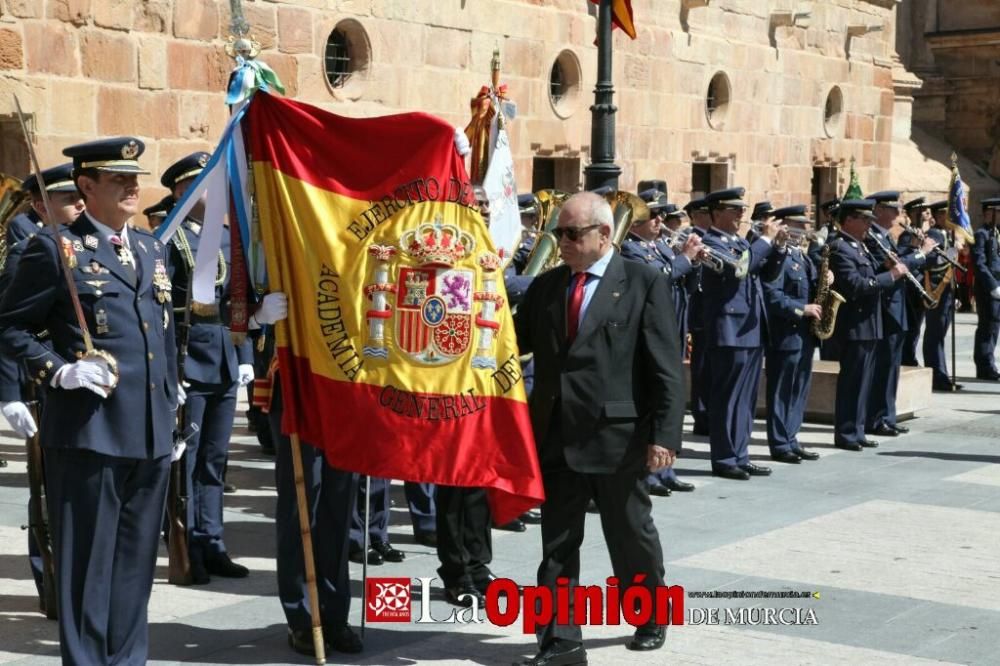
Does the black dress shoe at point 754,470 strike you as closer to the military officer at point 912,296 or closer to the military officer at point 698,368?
the military officer at point 698,368

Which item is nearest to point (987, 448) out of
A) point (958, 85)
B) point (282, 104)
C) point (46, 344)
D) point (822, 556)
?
point (822, 556)

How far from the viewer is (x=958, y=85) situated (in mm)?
34938

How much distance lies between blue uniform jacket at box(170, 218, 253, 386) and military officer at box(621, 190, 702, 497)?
2953 mm

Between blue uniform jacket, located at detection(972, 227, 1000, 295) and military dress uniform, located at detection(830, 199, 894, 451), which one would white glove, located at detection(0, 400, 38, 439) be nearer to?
military dress uniform, located at detection(830, 199, 894, 451)

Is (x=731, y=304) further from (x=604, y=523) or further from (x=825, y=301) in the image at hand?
(x=604, y=523)

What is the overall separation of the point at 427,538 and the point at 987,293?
37.0 feet

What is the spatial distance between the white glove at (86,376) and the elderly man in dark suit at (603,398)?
6.12ft

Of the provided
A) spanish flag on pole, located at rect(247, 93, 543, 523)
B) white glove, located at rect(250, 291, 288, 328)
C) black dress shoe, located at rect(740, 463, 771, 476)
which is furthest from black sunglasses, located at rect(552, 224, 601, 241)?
black dress shoe, located at rect(740, 463, 771, 476)

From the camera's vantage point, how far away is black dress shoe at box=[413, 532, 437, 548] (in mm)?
9031

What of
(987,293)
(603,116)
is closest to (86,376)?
(603,116)

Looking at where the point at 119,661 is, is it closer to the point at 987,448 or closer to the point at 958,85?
the point at 987,448

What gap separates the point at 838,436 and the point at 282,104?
741 centimetres

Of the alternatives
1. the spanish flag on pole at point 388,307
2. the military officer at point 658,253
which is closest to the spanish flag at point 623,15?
the military officer at point 658,253

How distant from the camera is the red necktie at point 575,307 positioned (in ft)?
22.7
